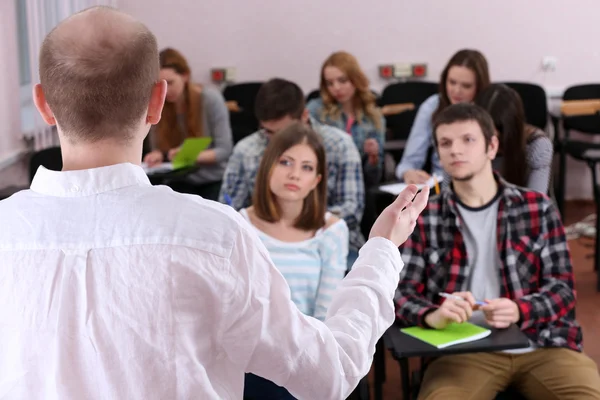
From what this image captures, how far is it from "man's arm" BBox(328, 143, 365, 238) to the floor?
26.3 inches

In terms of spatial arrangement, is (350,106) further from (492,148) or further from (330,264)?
(330,264)

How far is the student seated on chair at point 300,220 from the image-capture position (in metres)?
2.58

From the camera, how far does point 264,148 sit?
373 cm

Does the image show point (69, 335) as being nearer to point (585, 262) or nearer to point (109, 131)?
point (109, 131)

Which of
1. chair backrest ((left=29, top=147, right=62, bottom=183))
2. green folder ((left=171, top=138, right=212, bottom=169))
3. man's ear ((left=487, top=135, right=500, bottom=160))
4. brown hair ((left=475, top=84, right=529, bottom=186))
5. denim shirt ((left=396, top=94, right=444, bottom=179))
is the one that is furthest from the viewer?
denim shirt ((left=396, top=94, right=444, bottom=179))

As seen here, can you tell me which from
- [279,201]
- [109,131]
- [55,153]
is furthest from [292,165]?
[109,131]

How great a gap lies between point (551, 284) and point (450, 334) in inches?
17.5

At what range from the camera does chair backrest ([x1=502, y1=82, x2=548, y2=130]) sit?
18.4 feet

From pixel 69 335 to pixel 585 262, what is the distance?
440 centimetres

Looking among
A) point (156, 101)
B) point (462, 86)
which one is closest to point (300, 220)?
point (156, 101)

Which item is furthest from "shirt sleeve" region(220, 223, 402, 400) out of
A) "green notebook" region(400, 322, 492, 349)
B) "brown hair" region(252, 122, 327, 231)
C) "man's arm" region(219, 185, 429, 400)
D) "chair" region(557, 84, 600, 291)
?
"chair" region(557, 84, 600, 291)

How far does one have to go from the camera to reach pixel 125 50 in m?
0.94

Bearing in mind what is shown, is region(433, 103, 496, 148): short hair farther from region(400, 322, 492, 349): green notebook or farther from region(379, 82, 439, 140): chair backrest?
region(379, 82, 439, 140): chair backrest

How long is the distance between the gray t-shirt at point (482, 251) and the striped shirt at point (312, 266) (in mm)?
419
